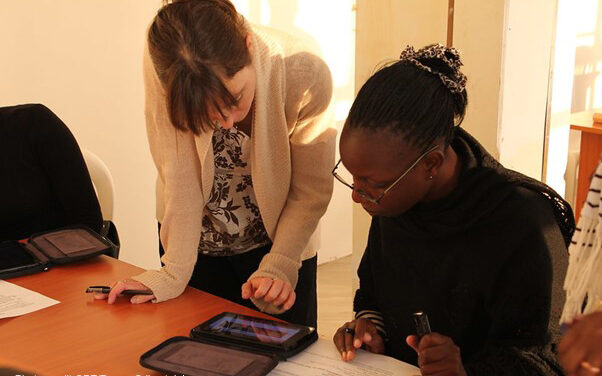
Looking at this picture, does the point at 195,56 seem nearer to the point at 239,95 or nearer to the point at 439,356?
the point at 239,95

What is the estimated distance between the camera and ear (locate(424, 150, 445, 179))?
3.80ft

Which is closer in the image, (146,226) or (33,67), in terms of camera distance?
(33,67)

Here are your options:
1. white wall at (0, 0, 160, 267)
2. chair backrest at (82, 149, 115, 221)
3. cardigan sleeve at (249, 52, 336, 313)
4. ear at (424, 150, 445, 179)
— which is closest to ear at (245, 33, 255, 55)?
cardigan sleeve at (249, 52, 336, 313)

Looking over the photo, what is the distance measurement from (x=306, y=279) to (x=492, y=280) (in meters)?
0.61

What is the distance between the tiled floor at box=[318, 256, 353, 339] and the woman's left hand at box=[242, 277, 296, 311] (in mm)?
1436

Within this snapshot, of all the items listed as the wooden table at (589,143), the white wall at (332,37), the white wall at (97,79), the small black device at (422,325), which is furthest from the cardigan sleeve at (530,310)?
the white wall at (332,37)

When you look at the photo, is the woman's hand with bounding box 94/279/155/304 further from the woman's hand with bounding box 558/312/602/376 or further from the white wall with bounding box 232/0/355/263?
the white wall with bounding box 232/0/355/263

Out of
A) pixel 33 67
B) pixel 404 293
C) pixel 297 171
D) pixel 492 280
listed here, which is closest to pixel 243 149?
pixel 297 171

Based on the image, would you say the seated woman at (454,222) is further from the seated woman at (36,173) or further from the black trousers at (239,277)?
the seated woman at (36,173)

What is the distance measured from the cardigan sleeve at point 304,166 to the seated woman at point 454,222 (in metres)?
0.26

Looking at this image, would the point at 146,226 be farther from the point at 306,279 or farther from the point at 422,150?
the point at 422,150

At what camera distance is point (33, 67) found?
2.74 m

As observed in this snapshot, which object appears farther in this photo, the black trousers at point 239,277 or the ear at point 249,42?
the black trousers at point 239,277

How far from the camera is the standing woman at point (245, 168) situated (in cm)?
131
